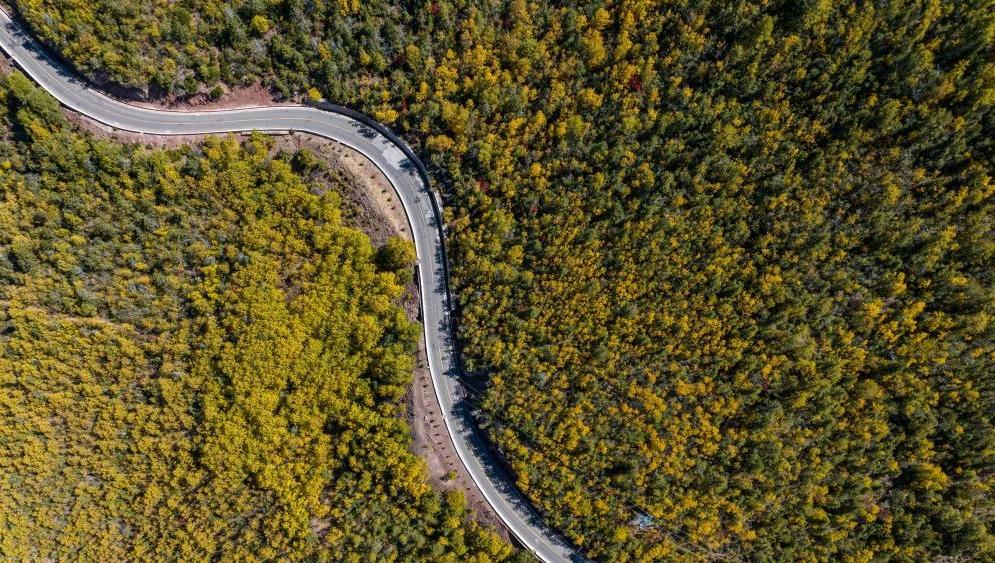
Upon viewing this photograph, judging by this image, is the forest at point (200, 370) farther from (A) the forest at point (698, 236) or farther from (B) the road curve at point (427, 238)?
(A) the forest at point (698, 236)

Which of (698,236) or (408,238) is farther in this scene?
(408,238)

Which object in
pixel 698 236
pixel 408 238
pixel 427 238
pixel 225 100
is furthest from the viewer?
pixel 427 238

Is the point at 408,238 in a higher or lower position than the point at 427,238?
lower

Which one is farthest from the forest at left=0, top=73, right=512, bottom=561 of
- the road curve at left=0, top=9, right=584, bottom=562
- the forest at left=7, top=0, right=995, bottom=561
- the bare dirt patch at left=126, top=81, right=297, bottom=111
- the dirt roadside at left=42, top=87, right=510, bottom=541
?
the forest at left=7, top=0, right=995, bottom=561

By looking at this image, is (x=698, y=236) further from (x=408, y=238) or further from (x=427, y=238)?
(x=408, y=238)

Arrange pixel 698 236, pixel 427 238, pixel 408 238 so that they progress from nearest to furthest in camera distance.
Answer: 1. pixel 698 236
2. pixel 408 238
3. pixel 427 238

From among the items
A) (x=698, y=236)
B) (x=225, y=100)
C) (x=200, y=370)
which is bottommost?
(x=200, y=370)

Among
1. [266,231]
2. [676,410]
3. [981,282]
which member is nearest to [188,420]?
[266,231]

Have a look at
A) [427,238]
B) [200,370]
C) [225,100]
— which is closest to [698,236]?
[427,238]
